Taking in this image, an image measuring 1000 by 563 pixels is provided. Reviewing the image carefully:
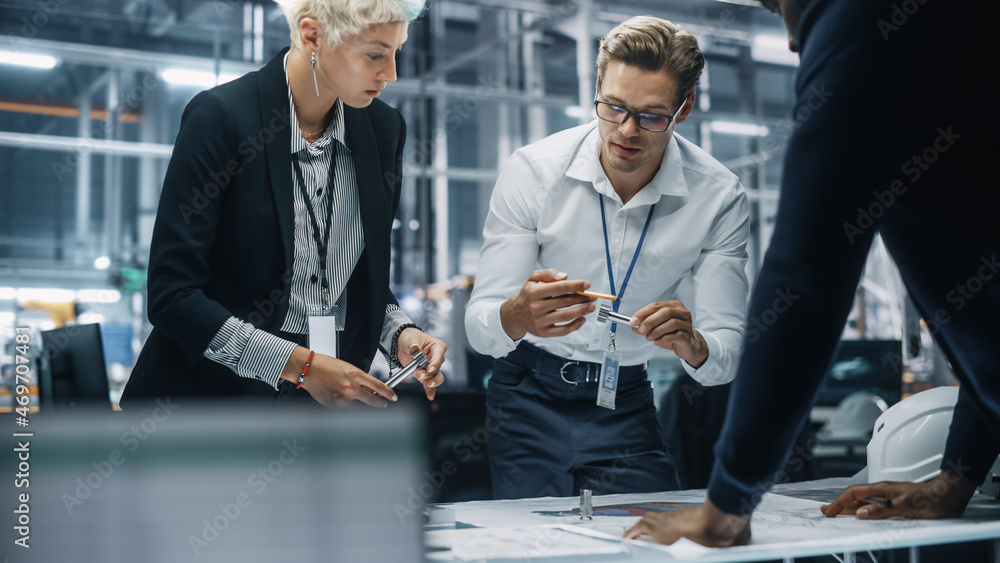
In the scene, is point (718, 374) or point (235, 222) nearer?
point (235, 222)

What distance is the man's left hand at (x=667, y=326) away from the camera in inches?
66.6

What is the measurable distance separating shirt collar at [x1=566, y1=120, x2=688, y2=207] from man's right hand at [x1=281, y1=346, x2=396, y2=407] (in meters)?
0.71

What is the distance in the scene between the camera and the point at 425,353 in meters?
1.85

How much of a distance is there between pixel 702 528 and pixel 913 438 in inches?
28.6

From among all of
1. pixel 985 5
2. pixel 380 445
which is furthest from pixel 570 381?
pixel 985 5

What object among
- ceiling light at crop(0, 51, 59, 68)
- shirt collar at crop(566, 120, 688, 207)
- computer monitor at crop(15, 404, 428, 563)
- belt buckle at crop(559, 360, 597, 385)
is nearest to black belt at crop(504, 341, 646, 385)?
belt buckle at crop(559, 360, 597, 385)

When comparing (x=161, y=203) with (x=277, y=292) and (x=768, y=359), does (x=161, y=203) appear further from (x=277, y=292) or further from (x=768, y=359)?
(x=768, y=359)

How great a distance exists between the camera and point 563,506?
160cm

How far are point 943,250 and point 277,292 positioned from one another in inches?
47.5

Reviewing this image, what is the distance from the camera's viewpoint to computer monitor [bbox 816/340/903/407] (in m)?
5.15

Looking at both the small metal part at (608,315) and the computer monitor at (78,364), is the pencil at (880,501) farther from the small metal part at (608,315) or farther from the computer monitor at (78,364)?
the computer monitor at (78,364)

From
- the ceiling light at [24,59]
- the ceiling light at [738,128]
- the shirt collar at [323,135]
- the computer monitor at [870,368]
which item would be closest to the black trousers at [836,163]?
the shirt collar at [323,135]

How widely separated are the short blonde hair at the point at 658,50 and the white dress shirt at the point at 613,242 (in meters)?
0.19

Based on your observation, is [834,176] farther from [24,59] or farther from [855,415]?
[24,59]
